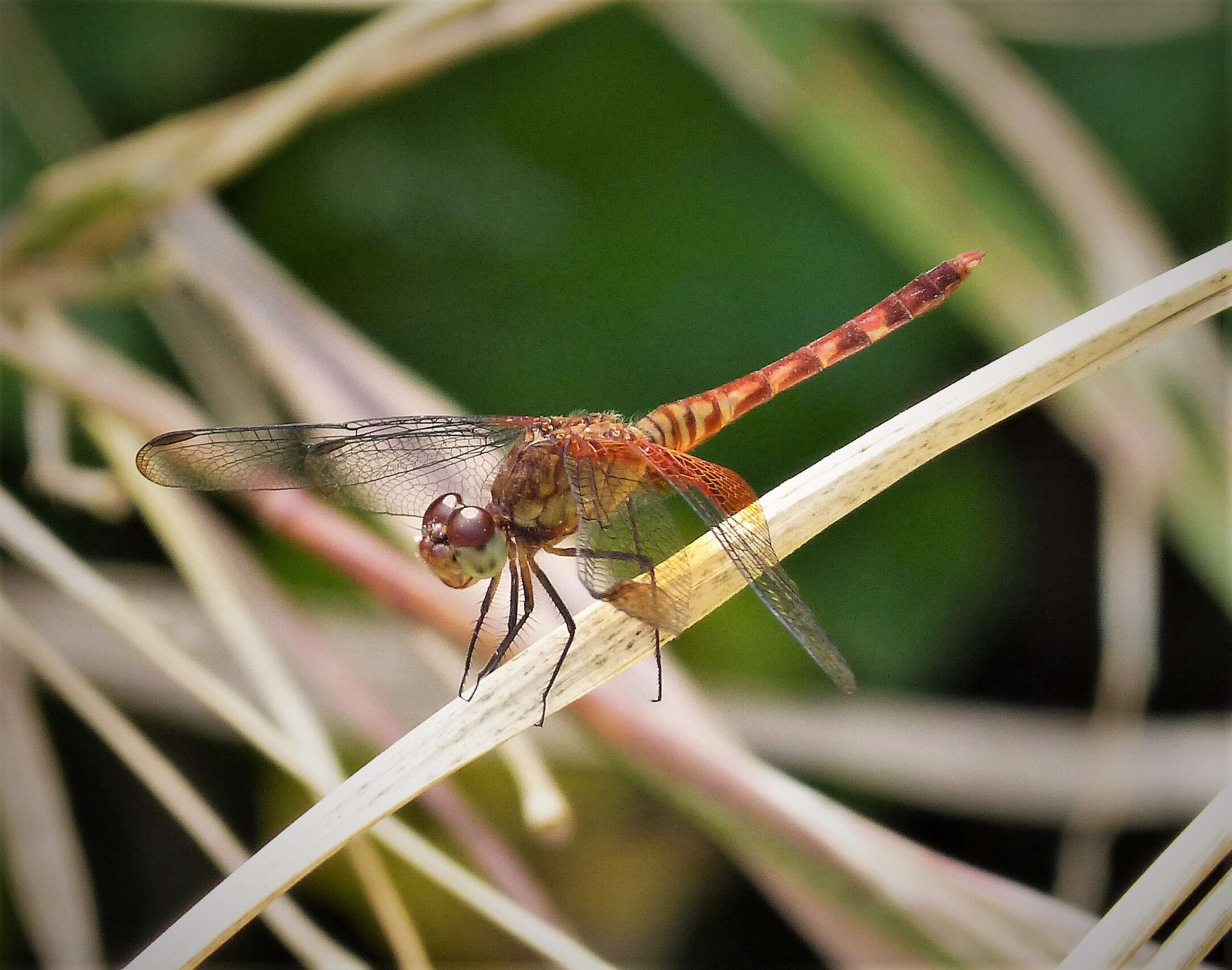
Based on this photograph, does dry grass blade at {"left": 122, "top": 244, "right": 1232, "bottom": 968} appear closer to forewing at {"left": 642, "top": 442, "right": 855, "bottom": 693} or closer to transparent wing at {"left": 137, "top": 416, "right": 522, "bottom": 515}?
forewing at {"left": 642, "top": 442, "right": 855, "bottom": 693}

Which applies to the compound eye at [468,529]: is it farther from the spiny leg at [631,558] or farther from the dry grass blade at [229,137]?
the dry grass blade at [229,137]

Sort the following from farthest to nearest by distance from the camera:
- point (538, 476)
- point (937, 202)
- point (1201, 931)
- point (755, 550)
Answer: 1. point (937, 202)
2. point (538, 476)
3. point (755, 550)
4. point (1201, 931)

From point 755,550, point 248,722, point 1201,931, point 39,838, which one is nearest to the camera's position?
point 1201,931

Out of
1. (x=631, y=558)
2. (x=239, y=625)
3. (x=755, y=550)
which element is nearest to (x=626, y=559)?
(x=631, y=558)

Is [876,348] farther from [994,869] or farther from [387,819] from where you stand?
[387,819]

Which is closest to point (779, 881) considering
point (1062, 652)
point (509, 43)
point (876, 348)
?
A: point (1062, 652)

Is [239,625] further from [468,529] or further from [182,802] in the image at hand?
[468,529]

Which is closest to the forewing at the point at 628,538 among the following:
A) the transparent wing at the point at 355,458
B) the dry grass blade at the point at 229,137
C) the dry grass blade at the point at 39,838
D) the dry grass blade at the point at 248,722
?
the transparent wing at the point at 355,458
